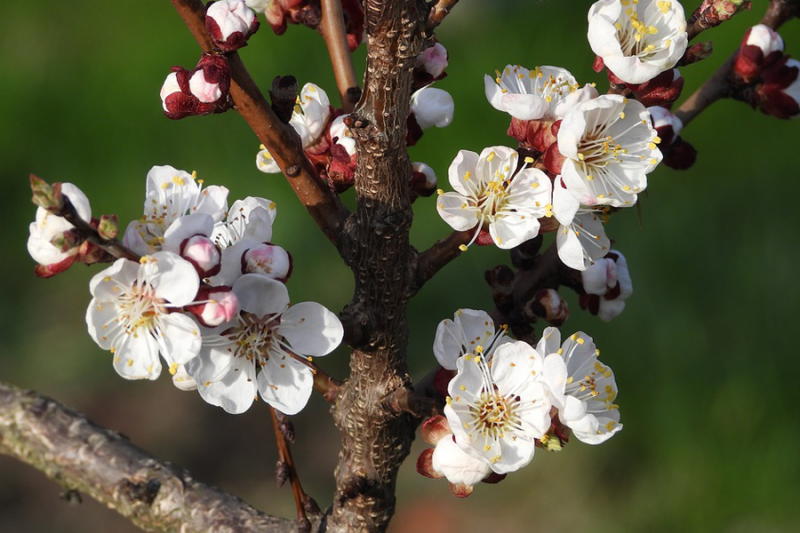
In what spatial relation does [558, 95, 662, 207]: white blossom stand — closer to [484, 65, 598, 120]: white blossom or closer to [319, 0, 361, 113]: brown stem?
[484, 65, 598, 120]: white blossom

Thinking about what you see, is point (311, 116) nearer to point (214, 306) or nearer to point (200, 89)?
point (200, 89)

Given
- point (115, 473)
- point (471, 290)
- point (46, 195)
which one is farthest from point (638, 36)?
point (471, 290)

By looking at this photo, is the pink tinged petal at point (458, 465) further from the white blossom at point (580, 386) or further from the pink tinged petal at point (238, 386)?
the pink tinged petal at point (238, 386)

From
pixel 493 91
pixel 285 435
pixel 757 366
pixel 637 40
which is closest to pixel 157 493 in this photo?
pixel 285 435

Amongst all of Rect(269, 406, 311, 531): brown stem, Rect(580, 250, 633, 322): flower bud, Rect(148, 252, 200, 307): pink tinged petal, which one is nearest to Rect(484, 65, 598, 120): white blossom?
Rect(580, 250, 633, 322): flower bud

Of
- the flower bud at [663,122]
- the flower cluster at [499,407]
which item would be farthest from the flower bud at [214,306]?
the flower bud at [663,122]

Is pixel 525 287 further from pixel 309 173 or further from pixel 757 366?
pixel 757 366
